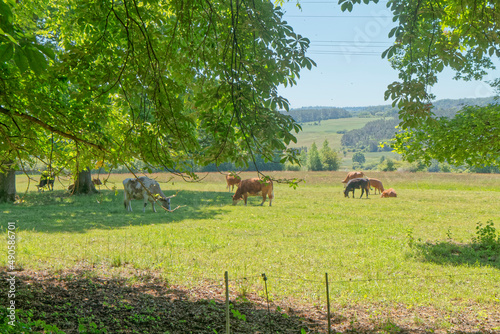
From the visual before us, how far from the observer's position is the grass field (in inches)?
272

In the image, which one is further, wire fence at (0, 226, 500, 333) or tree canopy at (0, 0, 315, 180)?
wire fence at (0, 226, 500, 333)

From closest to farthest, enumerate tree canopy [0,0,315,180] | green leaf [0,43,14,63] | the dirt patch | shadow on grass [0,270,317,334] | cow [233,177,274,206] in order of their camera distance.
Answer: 1. green leaf [0,43,14,63]
2. tree canopy [0,0,315,180]
3. shadow on grass [0,270,317,334]
4. the dirt patch
5. cow [233,177,274,206]

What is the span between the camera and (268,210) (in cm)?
1930

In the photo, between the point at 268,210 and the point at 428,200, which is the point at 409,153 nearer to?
the point at 268,210

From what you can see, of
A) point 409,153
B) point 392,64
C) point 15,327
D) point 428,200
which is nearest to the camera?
point 15,327

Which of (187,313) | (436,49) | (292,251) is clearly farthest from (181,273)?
(436,49)

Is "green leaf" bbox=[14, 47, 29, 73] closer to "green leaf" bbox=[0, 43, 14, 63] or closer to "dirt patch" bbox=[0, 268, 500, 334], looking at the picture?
"green leaf" bbox=[0, 43, 14, 63]

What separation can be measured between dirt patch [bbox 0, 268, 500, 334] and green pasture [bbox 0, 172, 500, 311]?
0.41 metres

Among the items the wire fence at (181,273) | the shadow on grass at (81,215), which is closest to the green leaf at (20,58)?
the wire fence at (181,273)

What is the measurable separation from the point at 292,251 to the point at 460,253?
176 inches

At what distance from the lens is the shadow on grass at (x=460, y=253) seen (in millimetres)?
9148

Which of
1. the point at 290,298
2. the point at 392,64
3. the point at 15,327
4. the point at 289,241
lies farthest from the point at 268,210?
the point at 15,327

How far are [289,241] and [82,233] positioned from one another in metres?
6.45

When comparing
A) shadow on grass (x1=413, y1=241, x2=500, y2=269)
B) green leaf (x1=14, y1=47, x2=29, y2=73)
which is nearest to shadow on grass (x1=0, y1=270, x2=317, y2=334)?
green leaf (x1=14, y1=47, x2=29, y2=73)
